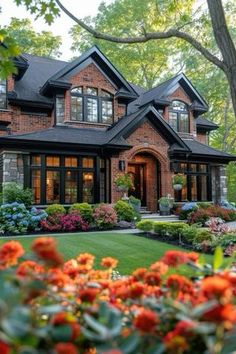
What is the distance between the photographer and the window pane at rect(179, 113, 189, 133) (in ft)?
68.6

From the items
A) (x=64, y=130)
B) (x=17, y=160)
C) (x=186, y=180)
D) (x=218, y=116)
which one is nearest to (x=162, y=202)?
(x=186, y=180)

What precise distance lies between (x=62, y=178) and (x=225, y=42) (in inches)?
428

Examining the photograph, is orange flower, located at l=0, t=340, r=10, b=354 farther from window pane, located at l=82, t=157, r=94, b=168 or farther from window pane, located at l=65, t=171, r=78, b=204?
window pane, located at l=82, t=157, r=94, b=168

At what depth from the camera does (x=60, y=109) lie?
1714 centimetres

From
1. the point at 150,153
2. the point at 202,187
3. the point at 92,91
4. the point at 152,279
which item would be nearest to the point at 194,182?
the point at 202,187

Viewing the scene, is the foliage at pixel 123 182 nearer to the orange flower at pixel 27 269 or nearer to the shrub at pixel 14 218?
the shrub at pixel 14 218

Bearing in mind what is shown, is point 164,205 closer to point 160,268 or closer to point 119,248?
point 119,248

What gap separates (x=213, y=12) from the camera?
6.43m

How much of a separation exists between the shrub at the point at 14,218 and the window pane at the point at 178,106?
11.7m

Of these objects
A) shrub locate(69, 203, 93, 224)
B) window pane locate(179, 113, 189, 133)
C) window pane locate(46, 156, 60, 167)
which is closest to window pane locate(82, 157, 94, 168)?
window pane locate(46, 156, 60, 167)

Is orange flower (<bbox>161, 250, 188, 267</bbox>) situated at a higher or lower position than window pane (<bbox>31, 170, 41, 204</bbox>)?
lower

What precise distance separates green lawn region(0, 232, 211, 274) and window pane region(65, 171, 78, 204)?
17.7ft

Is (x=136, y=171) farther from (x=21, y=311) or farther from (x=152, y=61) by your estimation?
(x=21, y=311)

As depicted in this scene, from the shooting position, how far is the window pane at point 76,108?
17.5 m
